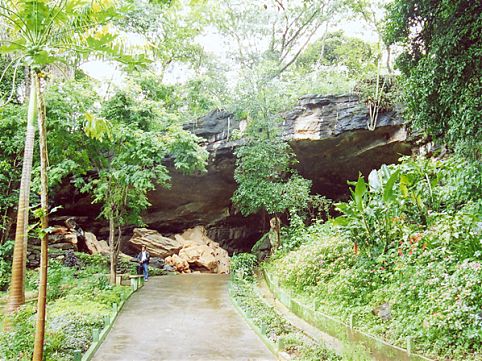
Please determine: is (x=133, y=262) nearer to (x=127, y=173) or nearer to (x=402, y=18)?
(x=127, y=173)

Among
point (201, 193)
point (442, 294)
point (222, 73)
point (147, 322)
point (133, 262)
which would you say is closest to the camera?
point (442, 294)

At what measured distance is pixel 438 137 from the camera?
776cm

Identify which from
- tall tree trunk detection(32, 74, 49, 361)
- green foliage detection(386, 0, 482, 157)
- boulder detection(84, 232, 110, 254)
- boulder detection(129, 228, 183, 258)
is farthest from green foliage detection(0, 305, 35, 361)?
boulder detection(129, 228, 183, 258)

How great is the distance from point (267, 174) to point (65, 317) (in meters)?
9.46

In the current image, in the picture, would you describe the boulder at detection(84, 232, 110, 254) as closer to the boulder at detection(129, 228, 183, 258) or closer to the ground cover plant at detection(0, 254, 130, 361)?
the boulder at detection(129, 228, 183, 258)

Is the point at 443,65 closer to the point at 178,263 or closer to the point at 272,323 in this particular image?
the point at 272,323

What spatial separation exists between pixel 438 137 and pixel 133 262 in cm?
1297

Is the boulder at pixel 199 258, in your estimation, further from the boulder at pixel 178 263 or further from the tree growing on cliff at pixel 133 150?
the tree growing on cliff at pixel 133 150

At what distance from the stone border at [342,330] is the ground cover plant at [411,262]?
19 cm

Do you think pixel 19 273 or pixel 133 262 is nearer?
pixel 19 273

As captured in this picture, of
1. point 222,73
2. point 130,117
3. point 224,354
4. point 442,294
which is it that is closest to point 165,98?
point 130,117

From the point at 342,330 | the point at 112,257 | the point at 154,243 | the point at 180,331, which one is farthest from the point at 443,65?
the point at 154,243

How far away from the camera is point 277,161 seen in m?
15.2

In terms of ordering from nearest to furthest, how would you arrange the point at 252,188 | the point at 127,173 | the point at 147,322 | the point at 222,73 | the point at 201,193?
the point at 147,322 → the point at 127,173 → the point at 252,188 → the point at 222,73 → the point at 201,193
